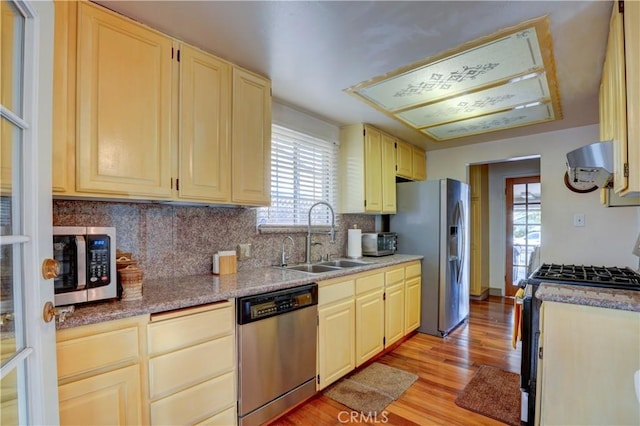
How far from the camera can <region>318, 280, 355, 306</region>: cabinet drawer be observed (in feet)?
7.03

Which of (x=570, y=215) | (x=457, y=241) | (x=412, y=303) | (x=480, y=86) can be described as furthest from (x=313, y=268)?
(x=570, y=215)

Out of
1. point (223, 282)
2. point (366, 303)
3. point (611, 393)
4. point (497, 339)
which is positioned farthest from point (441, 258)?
point (223, 282)

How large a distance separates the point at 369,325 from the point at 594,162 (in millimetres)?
1883

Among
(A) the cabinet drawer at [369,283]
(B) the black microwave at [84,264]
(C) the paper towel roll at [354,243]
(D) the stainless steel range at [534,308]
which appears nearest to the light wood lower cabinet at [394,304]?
(A) the cabinet drawer at [369,283]

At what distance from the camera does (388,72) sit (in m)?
2.09

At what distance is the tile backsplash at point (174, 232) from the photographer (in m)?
1.66

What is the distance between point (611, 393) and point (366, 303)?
152cm

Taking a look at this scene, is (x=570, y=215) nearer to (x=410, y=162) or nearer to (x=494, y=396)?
(x=410, y=162)

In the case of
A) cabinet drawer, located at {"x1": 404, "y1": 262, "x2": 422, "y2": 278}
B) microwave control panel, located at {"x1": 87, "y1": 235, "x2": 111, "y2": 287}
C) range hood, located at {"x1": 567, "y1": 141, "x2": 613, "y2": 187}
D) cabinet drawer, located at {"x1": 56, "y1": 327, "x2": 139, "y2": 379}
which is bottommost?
cabinet drawer, located at {"x1": 404, "y1": 262, "x2": 422, "y2": 278}

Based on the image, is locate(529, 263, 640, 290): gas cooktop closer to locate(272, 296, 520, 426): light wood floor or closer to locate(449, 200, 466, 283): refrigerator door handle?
locate(272, 296, 520, 426): light wood floor

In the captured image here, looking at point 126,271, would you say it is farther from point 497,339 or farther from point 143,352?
point 497,339

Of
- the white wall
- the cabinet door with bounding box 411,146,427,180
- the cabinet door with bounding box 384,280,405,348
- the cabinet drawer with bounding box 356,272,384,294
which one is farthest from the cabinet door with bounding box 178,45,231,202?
the white wall

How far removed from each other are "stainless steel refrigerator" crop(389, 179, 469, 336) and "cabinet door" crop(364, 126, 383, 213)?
472 millimetres

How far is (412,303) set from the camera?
3283 millimetres
